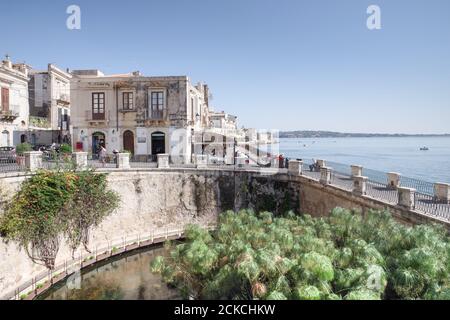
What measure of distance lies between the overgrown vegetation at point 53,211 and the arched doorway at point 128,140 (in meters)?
7.93

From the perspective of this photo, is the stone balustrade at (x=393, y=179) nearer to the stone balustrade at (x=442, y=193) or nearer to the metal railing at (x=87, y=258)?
the stone balustrade at (x=442, y=193)

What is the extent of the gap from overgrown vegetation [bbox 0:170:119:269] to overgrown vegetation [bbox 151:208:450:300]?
9377 mm

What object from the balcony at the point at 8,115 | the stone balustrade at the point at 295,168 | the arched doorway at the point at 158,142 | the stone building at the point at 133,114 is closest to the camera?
the stone balustrade at the point at 295,168

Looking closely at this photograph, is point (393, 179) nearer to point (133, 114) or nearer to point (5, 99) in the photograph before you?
point (133, 114)

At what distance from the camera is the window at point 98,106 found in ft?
82.4

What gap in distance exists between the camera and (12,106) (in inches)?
1037

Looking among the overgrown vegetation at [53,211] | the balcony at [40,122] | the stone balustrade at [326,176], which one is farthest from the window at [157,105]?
the balcony at [40,122]

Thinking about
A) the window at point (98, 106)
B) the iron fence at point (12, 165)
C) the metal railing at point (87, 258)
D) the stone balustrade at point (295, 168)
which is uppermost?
the window at point (98, 106)

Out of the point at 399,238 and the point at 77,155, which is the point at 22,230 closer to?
the point at 77,155

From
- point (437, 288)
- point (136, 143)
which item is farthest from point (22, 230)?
point (437, 288)

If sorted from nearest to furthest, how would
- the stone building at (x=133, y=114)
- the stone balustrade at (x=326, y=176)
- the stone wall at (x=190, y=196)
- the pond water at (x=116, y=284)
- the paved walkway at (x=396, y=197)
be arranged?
1. the paved walkway at (x=396, y=197)
2. the pond water at (x=116, y=284)
3. the stone balustrade at (x=326, y=176)
4. the stone wall at (x=190, y=196)
5. the stone building at (x=133, y=114)

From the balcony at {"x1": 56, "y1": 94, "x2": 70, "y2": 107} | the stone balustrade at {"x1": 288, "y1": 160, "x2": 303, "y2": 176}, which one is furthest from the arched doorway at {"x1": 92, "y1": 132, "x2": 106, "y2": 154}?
the stone balustrade at {"x1": 288, "y1": 160, "x2": 303, "y2": 176}
